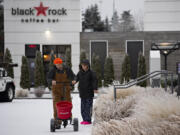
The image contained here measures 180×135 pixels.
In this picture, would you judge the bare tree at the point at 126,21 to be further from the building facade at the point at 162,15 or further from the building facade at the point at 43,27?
the building facade at the point at 43,27

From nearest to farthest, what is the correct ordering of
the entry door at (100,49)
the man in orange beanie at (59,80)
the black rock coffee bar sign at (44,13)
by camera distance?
the man in orange beanie at (59,80)
the entry door at (100,49)
the black rock coffee bar sign at (44,13)

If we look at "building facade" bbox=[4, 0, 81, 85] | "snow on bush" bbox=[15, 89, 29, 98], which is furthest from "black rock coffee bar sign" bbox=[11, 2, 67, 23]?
"snow on bush" bbox=[15, 89, 29, 98]

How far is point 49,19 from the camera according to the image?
112ft

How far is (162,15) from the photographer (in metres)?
36.0

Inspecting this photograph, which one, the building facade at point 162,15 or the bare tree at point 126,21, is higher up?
the bare tree at point 126,21

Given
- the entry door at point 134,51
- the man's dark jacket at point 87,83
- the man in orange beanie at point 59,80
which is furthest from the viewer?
the entry door at point 134,51

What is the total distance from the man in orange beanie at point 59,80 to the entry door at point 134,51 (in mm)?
23087

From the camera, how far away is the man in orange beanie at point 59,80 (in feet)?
35.0

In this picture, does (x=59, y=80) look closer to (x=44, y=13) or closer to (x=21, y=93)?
(x=21, y=93)

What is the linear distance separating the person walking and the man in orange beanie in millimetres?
783

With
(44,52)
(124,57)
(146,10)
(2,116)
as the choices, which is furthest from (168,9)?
(2,116)

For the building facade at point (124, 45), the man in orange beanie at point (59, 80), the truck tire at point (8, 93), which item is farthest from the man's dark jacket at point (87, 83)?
the building facade at point (124, 45)

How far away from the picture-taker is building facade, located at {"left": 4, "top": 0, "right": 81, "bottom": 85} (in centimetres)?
3419

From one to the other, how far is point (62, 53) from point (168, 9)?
1020 centimetres
